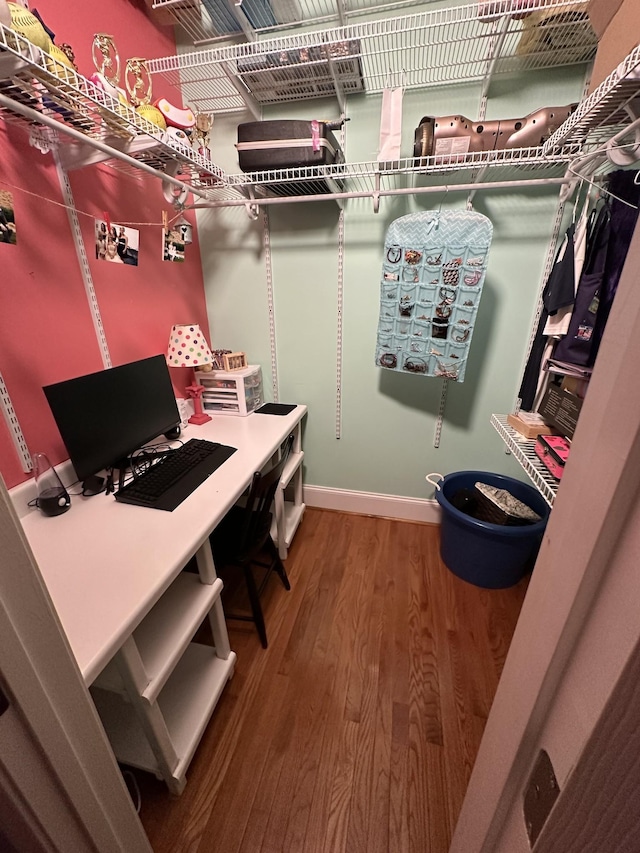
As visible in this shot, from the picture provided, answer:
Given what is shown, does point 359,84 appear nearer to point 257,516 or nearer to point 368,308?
point 368,308

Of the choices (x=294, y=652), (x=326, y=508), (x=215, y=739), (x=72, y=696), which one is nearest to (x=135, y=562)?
(x=72, y=696)

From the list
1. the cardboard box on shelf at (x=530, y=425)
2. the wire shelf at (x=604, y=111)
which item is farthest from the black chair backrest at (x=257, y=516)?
the wire shelf at (x=604, y=111)

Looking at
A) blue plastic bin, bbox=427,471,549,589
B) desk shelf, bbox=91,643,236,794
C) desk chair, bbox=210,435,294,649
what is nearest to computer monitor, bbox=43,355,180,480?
desk chair, bbox=210,435,294,649

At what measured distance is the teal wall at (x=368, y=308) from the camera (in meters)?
1.59

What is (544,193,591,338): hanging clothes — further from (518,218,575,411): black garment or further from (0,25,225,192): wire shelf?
(0,25,225,192): wire shelf

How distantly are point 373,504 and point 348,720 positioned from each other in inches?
47.7

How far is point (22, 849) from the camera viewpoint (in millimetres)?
484

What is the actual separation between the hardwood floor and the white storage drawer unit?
38.2 inches

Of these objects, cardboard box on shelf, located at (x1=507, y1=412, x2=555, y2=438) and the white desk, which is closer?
the white desk

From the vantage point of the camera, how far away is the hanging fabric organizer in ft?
5.03

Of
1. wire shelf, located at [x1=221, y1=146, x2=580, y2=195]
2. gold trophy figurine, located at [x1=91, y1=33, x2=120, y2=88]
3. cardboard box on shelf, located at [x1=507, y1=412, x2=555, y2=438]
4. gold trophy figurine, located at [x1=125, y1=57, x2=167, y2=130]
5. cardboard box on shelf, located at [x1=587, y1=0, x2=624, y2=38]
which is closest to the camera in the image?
cardboard box on shelf, located at [x1=587, y1=0, x2=624, y2=38]

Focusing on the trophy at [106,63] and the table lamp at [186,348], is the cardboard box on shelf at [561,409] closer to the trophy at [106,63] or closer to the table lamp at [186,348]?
the table lamp at [186,348]

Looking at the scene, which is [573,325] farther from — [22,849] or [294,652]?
[22,849]

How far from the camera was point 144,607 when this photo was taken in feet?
2.65
